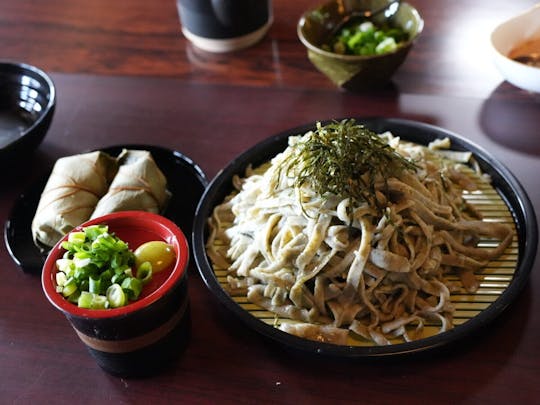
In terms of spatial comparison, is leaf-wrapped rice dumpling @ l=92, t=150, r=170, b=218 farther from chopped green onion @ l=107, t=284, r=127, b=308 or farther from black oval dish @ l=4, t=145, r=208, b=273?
chopped green onion @ l=107, t=284, r=127, b=308

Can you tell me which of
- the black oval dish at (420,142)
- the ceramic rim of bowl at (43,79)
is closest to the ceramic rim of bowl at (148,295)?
the black oval dish at (420,142)

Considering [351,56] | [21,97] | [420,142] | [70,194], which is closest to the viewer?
[70,194]

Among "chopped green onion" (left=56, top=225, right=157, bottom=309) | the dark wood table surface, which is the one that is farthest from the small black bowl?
"chopped green onion" (left=56, top=225, right=157, bottom=309)

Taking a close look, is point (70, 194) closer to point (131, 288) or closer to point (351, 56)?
point (131, 288)

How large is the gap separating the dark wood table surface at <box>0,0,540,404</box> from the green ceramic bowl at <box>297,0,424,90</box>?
0.07m

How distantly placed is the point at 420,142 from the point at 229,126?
1.95ft

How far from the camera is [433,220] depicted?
1.39m

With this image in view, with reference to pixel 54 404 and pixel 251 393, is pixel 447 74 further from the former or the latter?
pixel 54 404

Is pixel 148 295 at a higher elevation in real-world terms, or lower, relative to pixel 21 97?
higher

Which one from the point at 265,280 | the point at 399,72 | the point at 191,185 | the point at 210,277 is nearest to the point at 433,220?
the point at 265,280

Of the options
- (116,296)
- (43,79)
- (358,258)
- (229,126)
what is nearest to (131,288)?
(116,296)

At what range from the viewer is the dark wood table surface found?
123cm

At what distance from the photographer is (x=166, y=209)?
1658 millimetres

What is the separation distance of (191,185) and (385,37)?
82 cm
